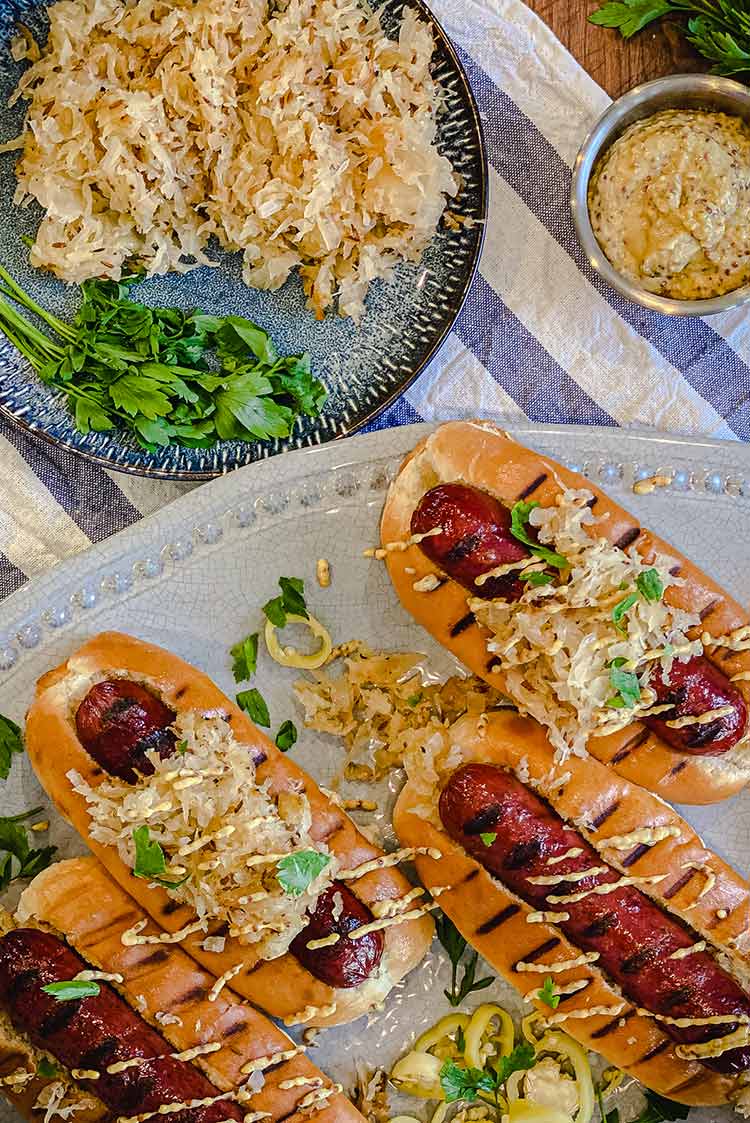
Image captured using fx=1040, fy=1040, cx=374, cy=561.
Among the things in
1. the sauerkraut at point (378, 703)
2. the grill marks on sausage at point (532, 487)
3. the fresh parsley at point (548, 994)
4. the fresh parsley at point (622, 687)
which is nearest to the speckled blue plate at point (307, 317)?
the grill marks on sausage at point (532, 487)

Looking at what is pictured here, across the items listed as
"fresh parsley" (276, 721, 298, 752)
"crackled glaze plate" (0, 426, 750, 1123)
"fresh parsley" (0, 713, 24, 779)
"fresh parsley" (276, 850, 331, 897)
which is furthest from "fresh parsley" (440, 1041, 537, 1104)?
"fresh parsley" (0, 713, 24, 779)

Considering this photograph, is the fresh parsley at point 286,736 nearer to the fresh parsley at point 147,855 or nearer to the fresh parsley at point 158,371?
the fresh parsley at point 147,855

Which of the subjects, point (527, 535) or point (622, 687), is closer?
point (622, 687)

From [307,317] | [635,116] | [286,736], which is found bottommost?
[286,736]

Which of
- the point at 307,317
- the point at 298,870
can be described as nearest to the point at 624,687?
the point at 298,870

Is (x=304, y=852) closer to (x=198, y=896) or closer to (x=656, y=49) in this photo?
(x=198, y=896)

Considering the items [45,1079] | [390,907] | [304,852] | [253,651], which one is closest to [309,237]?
[253,651]

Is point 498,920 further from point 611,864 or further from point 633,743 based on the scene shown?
point 633,743
